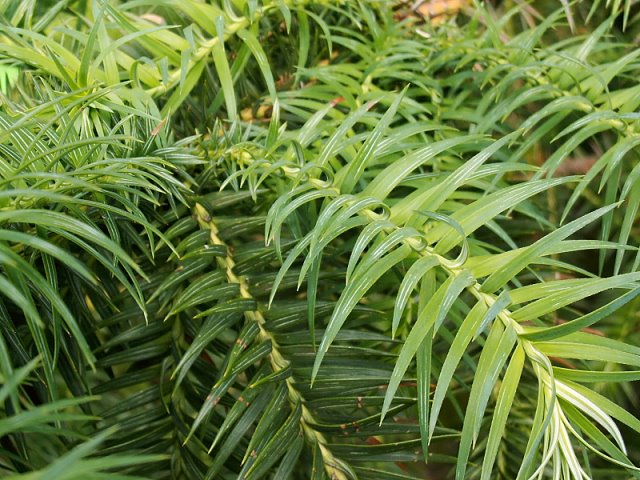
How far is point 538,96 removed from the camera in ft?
2.02

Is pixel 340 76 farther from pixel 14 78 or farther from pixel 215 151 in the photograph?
pixel 14 78

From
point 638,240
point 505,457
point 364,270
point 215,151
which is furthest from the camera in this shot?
point 638,240

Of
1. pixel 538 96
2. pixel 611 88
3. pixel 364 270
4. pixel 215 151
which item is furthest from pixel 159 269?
pixel 611 88

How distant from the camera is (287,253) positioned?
20.8 inches

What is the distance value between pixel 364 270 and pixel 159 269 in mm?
209

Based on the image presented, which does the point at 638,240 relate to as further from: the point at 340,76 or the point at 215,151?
the point at 215,151

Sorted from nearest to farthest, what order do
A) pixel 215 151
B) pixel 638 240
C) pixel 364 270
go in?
pixel 364 270, pixel 215 151, pixel 638 240

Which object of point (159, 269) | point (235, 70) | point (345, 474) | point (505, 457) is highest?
point (235, 70)

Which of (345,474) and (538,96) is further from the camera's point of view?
(538,96)

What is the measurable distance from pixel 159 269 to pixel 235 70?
0.63 feet

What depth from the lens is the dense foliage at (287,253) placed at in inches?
14.9

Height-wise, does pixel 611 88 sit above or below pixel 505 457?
above

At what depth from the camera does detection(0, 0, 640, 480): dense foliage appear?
1.24 ft

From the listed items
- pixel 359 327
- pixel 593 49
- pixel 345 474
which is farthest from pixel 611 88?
pixel 345 474
